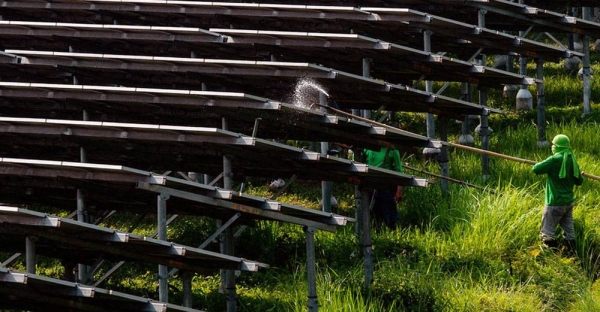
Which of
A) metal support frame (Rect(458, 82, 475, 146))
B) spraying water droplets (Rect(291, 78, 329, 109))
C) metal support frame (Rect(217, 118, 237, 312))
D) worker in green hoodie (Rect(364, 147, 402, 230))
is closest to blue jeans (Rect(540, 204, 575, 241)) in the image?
worker in green hoodie (Rect(364, 147, 402, 230))

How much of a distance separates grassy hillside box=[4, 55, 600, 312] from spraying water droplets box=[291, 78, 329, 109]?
5.64ft

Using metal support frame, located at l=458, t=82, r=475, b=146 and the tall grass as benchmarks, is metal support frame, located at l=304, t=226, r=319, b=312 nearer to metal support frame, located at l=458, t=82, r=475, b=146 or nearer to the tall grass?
the tall grass

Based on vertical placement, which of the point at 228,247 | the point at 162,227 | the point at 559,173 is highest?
the point at 559,173

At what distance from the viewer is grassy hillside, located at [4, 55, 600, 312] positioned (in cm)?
1861

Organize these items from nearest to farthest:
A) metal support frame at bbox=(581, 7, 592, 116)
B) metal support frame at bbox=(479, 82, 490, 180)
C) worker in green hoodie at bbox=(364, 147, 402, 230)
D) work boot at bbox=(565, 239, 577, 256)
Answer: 1. work boot at bbox=(565, 239, 577, 256)
2. worker in green hoodie at bbox=(364, 147, 402, 230)
3. metal support frame at bbox=(479, 82, 490, 180)
4. metal support frame at bbox=(581, 7, 592, 116)

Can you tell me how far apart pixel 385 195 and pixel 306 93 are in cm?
176

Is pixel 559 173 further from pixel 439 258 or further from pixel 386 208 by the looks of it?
pixel 386 208

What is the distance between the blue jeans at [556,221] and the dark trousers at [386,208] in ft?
7.12

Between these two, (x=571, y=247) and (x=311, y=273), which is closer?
(x=311, y=273)

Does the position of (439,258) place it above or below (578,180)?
below

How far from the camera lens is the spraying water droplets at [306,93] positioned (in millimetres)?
20875

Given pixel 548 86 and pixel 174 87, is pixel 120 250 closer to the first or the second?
pixel 174 87

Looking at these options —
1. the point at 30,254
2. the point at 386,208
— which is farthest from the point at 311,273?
the point at 386,208

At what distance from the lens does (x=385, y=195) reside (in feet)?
68.9
